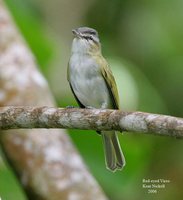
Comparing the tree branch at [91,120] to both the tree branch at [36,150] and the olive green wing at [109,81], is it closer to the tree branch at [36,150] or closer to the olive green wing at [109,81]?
the tree branch at [36,150]

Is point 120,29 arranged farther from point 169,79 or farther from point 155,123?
point 155,123

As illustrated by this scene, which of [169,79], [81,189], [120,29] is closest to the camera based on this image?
[81,189]

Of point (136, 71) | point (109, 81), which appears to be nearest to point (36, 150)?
point (109, 81)

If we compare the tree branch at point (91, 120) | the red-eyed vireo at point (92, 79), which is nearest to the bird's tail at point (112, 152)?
the red-eyed vireo at point (92, 79)

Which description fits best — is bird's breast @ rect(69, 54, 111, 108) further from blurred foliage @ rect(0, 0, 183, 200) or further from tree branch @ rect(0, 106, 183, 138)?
tree branch @ rect(0, 106, 183, 138)

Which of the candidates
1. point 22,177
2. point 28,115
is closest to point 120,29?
point 22,177
